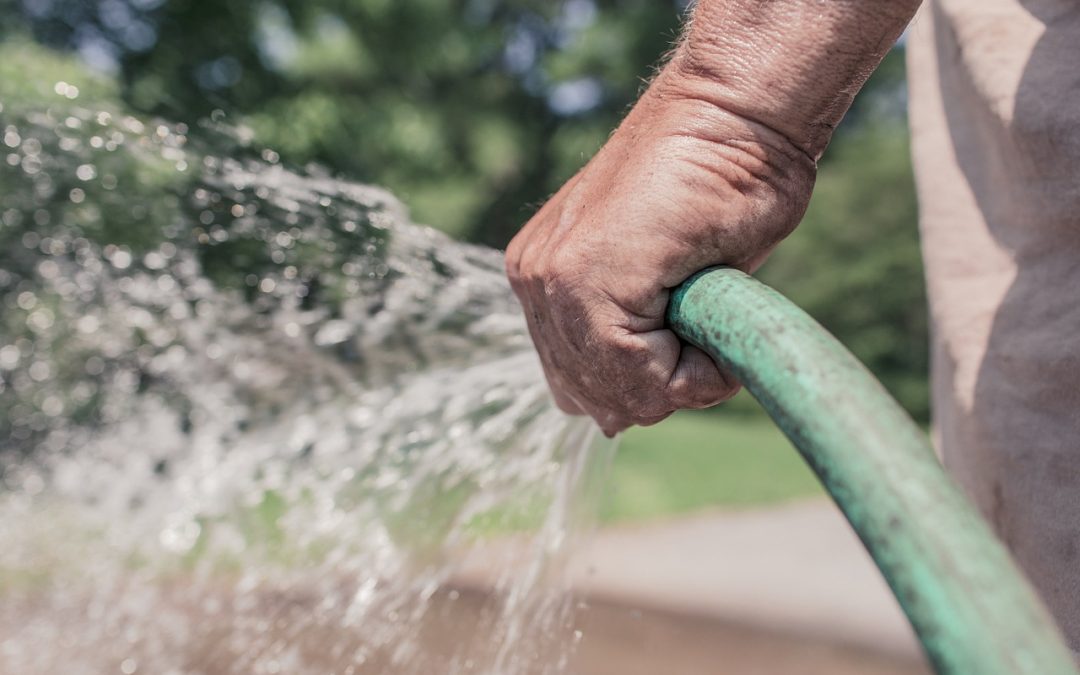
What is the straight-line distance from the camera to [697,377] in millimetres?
1228

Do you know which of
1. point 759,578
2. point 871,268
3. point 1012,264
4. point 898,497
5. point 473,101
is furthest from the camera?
point 871,268

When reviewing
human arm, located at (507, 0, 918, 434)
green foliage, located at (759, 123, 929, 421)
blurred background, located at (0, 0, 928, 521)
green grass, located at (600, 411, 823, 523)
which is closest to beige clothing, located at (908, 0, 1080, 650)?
human arm, located at (507, 0, 918, 434)

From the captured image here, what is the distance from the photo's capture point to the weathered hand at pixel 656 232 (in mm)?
1163

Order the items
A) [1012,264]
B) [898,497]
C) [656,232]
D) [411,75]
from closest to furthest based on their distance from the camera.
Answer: [898,497] → [656,232] → [1012,264] → [411,75]

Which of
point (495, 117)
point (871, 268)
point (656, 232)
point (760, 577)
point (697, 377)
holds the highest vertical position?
point (656, 232)

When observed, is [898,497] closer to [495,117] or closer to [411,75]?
[411,75]

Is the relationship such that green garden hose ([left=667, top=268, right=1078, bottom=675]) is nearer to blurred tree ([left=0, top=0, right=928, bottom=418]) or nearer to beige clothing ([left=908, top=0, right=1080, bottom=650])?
beige clothing ([left=908, top=0, right=1080, bottom=650])

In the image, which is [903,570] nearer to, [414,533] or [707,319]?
[707,319]

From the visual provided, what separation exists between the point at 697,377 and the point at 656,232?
0.18 meters

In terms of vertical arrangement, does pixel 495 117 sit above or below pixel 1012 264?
below

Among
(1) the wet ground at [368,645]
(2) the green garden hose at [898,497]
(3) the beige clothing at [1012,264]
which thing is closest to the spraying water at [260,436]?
(1) the wet ground at [368,645]

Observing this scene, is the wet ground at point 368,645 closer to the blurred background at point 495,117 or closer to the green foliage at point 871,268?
the blurred background at point 495,117

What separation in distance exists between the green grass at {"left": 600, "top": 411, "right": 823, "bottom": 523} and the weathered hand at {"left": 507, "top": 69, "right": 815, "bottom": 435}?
17.3 feet

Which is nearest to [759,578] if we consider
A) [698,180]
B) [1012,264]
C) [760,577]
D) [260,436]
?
[760,577]
